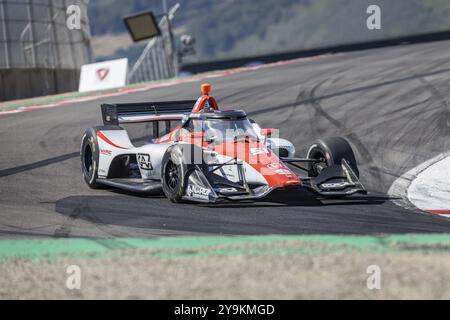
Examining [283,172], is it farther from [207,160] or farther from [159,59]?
[159,59]

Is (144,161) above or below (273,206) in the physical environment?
above

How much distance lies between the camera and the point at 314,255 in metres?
6.79

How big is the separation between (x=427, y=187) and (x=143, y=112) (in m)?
3.82

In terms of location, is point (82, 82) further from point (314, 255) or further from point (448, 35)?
point (314, 255)

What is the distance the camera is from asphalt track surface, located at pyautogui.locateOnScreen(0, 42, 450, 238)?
28.3 feet

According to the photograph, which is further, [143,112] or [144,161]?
Result: [143,112]

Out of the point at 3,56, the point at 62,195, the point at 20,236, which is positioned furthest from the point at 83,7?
the point at 20,236

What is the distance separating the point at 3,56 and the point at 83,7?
21.3ft

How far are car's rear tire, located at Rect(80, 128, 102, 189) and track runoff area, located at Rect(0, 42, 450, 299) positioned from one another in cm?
18

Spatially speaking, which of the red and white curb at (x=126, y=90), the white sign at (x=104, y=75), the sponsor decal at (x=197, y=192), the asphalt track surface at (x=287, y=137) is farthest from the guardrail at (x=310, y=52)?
the sponsor decal at (x=197, y=192)

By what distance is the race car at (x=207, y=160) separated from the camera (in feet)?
32.0

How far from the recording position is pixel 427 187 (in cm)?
1079

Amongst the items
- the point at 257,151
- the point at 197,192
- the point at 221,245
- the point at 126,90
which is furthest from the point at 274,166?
the point at 126,90

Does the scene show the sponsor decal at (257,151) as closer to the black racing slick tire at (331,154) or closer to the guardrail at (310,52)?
the black racing slick tire at (331,154)
